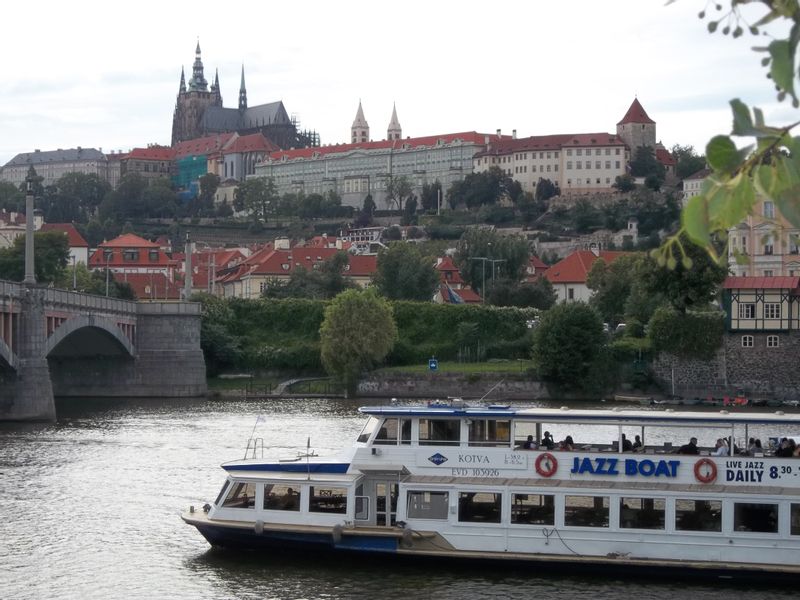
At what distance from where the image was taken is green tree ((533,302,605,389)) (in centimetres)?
7706

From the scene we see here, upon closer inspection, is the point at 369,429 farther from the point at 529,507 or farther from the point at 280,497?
the point at 529,507

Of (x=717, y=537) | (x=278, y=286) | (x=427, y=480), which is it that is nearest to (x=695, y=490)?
(x=717, y=537)

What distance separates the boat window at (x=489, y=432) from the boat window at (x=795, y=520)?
5.67 meters

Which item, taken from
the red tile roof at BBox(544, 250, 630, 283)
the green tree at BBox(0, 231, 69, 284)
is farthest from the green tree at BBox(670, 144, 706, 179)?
the green tree at BBox(0, 231, 69, 284)

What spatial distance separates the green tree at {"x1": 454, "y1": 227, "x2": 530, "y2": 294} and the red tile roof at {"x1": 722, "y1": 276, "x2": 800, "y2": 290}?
40.7 m

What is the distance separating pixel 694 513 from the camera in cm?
2730

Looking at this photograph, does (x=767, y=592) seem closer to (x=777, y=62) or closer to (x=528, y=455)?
(x=528, y=455)

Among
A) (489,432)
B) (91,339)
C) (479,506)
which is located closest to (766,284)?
(91,339)

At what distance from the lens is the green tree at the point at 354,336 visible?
8119 centimetres

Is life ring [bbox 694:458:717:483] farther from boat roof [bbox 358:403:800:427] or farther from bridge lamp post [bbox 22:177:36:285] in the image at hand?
bridge lamp post [bbox 22:177:36:285]

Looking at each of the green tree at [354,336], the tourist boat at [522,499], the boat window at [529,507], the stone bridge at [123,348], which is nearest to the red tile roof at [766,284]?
the green tree at [354,336]

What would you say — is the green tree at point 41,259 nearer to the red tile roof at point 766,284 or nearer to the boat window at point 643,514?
the red tile roof at point 766,284

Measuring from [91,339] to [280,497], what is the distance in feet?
162

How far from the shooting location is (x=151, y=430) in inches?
2247
